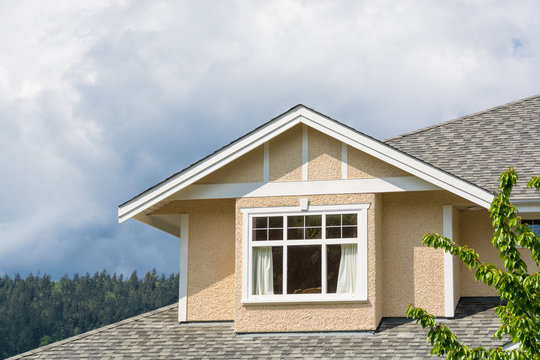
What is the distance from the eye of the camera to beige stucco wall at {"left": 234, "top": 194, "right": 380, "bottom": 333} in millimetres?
16688

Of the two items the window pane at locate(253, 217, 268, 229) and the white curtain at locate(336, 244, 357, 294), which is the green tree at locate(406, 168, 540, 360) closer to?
the white curtain at locate(336, 244, 357, 294)

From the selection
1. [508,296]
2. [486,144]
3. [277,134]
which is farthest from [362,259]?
[508,296]

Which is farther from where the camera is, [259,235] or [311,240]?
[259,235]

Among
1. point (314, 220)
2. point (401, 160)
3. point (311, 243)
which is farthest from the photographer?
point (314, 220)

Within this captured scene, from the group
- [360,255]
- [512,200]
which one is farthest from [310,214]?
[512,200]

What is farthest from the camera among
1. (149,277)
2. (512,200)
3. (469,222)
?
(149,277)

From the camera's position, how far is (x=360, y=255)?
55.3 ft

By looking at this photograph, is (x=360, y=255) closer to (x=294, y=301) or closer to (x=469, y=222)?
(x=294, y=301)

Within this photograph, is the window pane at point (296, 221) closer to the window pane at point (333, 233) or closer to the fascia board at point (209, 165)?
the window pane at point (333, 233)

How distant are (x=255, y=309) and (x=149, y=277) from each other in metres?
87.1

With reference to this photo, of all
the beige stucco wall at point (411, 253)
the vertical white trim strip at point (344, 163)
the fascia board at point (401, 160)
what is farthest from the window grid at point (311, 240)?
the fascia board at point (401, 160)

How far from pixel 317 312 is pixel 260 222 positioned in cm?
205

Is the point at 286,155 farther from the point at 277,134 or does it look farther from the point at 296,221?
the point at 296,221

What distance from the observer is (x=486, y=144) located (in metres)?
19.5
